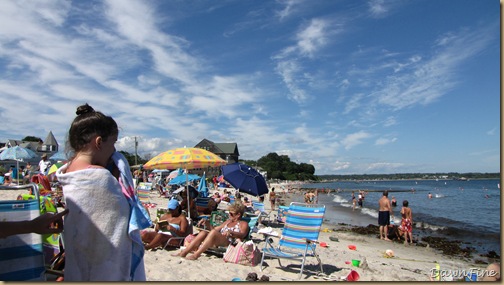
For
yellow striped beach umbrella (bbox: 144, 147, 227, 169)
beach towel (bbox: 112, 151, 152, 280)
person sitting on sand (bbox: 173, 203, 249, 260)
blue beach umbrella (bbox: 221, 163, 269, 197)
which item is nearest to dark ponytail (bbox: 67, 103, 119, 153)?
beach towel (bbox: 112, 151, 152, 280)

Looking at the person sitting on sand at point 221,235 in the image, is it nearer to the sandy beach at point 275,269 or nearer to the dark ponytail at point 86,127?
the sandy beach at point 275,269

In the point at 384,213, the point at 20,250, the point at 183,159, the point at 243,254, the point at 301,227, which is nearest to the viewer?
the point at 20,250

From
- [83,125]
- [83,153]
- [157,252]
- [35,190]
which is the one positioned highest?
[83,125]

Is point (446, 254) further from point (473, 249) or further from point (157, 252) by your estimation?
point (157, 252)

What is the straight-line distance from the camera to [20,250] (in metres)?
2.20

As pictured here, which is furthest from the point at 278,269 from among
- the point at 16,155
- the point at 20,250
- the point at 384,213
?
the point at 16,155

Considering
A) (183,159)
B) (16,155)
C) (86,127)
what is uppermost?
(16,155)

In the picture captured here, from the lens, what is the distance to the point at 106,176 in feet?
5.74

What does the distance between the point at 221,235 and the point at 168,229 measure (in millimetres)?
949

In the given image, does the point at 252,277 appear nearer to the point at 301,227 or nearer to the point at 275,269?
the point at 275,269

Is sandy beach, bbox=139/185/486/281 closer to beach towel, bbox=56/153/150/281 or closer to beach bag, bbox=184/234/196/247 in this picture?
beach bag, bbox=184/234/196/247

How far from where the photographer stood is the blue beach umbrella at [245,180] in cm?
988

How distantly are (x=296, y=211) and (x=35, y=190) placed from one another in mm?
4043

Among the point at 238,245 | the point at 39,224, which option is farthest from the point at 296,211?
the point at 39,224
